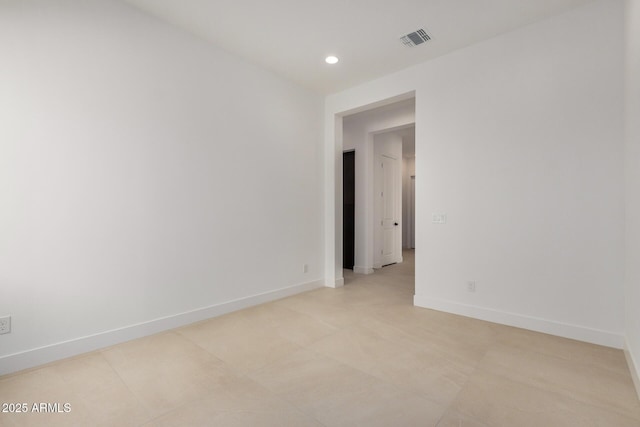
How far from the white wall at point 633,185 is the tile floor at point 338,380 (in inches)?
11.2

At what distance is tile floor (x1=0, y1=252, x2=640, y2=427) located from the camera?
1.63 m

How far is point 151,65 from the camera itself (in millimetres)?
2760

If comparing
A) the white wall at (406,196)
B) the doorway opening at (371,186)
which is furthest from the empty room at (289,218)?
the white wall at (406,196)

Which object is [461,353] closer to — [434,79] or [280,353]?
[280,353]

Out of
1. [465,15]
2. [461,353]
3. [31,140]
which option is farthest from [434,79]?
[31,140]

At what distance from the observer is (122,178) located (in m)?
2.59

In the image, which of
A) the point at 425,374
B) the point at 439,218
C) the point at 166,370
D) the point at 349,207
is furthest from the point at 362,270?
the point at 166,370

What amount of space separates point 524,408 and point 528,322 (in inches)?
57.2

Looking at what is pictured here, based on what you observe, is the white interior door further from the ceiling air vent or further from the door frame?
the ceiling air vent

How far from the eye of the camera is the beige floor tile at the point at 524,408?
1583mm

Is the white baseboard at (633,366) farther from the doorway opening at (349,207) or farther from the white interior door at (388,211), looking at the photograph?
the white interior door at (388,211)

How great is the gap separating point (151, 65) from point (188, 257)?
6.16 feet

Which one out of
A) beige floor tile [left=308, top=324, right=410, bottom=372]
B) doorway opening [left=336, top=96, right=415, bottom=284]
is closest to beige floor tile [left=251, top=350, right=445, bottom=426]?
beige floor tile [left=308, top=324, right=410, bottom=372]

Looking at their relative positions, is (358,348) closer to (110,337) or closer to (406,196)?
(110,337)
